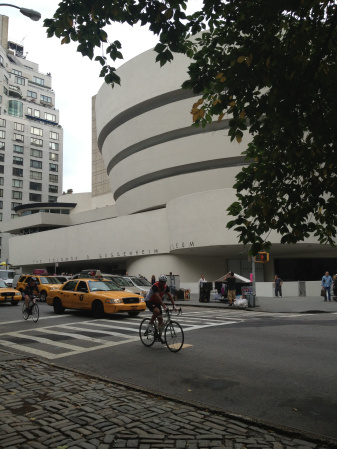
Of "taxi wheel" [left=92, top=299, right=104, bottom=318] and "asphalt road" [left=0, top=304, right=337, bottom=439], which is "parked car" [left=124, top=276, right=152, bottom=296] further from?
"asphalt road" [left=0, top=304, right=337, bottom=439]

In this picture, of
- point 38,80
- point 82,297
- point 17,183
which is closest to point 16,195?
point 17,183

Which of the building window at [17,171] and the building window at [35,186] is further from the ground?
the building window at [17,171]

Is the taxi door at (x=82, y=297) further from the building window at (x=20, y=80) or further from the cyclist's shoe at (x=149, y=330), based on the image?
the building window at (x=20, y=80)

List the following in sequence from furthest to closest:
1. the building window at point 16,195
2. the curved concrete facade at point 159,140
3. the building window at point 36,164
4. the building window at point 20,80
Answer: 1. the building window at point 20,80
2. the building window at point 36,164
3. the building window at point 16,195
4. the curved concrete facade at point 159,140

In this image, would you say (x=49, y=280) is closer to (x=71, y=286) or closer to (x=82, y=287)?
(x=71, y=286)

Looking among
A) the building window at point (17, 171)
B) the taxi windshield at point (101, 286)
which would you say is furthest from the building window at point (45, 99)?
the taxi windshield at point (101, 286)

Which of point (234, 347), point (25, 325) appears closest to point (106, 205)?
point (25, 325)

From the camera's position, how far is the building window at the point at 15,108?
307 ft

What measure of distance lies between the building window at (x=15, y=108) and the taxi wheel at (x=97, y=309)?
292ft

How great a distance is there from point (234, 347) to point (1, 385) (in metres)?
5.69

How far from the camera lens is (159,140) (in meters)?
42.9

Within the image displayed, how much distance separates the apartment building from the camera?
295 ft

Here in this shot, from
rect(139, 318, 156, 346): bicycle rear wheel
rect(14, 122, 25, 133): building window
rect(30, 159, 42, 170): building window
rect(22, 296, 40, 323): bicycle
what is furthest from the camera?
rect(30, 159, 42, 170): building window

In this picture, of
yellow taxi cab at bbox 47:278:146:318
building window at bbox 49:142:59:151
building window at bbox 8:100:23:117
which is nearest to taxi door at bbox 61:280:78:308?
yellow taxi cab at bbox 47:278:146:318
